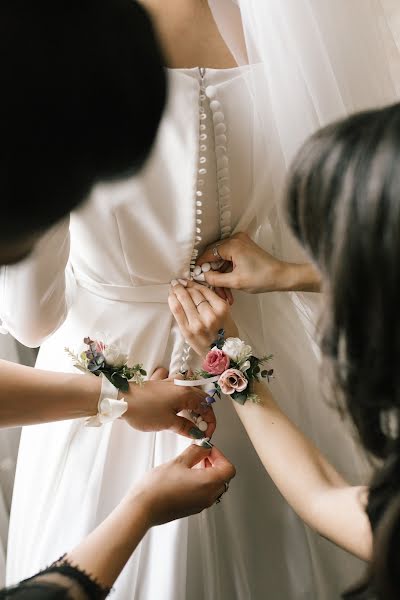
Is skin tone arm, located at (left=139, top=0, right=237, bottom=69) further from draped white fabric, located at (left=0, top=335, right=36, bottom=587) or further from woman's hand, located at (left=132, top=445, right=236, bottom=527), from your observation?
draped white fabric, located at (left=0, top=335, right=36, bottom=587)

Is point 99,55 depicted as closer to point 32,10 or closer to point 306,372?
A: point 32,10

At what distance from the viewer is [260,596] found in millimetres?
968

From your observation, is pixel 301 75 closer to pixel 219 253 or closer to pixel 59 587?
pixel 219 253

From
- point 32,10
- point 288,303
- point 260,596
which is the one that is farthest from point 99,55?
point 260,596

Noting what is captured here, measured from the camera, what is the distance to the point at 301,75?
0.83 m

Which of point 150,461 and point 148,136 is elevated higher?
point 148,136

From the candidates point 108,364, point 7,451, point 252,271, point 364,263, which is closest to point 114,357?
point 108,364

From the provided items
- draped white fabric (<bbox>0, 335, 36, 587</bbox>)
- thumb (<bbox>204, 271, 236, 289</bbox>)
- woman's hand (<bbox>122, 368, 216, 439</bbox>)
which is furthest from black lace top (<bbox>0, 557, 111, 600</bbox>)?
draped white fabric (<bbox>0, 335, 36, 587</bbox>)

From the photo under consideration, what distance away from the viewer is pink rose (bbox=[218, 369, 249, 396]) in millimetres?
855

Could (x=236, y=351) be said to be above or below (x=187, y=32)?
below

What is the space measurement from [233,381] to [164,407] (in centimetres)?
12

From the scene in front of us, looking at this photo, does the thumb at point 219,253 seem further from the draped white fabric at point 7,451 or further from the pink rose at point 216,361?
the draped white fabric at point 7,451

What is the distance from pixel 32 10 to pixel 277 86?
1.43 ft

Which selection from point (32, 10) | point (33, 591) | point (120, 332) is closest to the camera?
point (32, 10)
